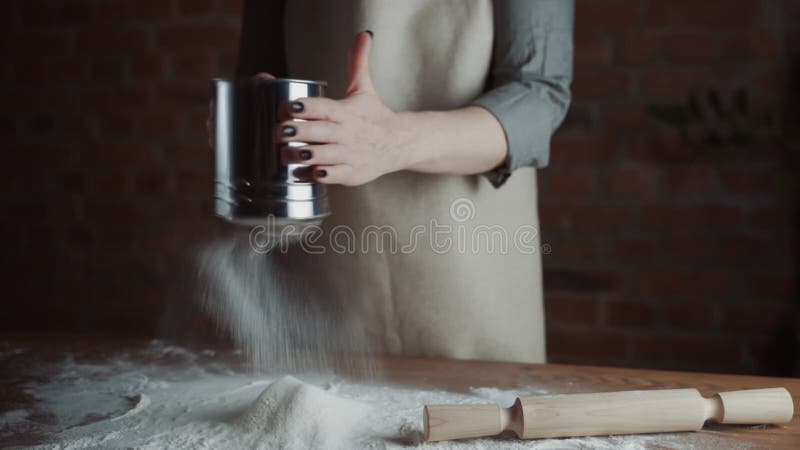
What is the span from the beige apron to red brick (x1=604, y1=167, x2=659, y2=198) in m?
0.68

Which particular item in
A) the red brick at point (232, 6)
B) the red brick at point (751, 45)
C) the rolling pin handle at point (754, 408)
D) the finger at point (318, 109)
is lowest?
the rolling pin handle at point (754, 408)

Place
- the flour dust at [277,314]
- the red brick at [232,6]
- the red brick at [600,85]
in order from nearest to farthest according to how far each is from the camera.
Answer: the flour dust at [277,314], the red brick at [600,85], the red brick at [232,6]

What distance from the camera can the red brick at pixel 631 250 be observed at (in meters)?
1.76

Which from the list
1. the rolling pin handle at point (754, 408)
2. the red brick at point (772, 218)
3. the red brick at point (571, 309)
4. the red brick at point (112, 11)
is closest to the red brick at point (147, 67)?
the red brick at point (112, 11)

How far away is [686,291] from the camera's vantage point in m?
1.75

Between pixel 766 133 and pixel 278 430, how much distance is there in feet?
4.29

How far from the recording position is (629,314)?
5.89 feet

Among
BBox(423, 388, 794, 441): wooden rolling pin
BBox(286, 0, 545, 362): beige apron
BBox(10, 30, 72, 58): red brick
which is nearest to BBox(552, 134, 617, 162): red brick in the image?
BBox(286, 0, 545, 362): beige apron

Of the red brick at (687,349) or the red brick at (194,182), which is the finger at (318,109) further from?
the red brick at (194,182)

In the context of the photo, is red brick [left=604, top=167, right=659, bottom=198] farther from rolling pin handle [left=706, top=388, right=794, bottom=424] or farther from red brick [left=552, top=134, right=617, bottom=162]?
rolling pin handle [left=706, top=388, right=794, bottom=424]

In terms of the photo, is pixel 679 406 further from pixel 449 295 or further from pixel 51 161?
pixel 51 161

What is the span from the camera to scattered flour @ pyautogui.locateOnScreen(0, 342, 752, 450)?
73 centimetres

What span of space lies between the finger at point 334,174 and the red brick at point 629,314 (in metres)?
1.12

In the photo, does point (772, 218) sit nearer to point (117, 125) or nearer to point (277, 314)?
point (277, 314)
